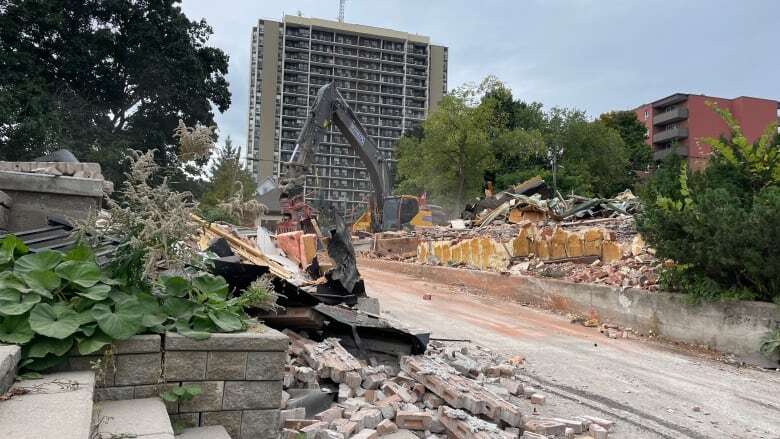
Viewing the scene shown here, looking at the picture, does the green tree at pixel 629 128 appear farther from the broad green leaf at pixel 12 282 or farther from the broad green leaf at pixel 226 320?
the broad green leaf at pixel 12 282

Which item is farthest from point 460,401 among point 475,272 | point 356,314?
point 475,272

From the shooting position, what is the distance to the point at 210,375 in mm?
3080

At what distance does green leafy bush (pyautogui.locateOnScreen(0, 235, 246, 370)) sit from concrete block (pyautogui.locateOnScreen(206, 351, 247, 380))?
150mm

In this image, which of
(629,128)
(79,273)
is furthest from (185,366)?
(629,128)

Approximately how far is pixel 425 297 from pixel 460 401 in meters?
8.97

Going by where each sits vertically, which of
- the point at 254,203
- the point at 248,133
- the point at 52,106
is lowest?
the point at 254,203

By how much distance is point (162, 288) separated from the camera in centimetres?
334

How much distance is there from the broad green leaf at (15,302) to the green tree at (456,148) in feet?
132

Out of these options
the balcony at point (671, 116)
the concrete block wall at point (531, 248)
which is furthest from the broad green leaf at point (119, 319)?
the balcony at point (671, 116)

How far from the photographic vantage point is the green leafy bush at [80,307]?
2682mm

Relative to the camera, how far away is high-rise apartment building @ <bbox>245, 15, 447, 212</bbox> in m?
109

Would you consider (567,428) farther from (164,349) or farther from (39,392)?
(39,392)

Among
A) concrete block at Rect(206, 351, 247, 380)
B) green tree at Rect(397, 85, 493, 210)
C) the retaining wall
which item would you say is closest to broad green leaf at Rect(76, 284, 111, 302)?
concrete block at Rect(206, 351, 247, 380)

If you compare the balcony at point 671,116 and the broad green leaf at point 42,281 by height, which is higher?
the balcony at point 671,116
